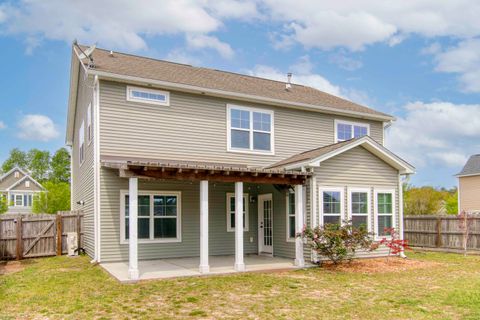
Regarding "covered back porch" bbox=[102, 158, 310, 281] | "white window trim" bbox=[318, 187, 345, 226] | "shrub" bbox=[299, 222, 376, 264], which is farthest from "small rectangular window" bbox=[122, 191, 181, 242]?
"white window trim" bbox=[318, 187, 345, 226]

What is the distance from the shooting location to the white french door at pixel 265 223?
14.0 m

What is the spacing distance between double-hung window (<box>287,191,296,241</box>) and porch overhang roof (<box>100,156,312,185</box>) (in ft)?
3.73

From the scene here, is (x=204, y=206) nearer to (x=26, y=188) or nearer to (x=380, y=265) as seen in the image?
(x=380, y=265)

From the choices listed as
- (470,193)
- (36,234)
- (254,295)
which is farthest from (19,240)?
(470,193)

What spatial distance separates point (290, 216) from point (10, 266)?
28.2 ft

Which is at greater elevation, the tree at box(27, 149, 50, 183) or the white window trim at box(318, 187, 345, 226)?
the tree at box(27, 149, 50, 183)

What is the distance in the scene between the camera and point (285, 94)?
1605cm

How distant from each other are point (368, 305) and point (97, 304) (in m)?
4.65

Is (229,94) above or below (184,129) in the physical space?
above

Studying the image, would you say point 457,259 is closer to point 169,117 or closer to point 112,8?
point 169,117

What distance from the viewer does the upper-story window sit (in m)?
16.4

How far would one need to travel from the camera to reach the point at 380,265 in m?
11.8

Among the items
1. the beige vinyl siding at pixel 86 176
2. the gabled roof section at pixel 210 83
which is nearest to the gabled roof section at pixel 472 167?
the gabled roof section at pixel 210 83

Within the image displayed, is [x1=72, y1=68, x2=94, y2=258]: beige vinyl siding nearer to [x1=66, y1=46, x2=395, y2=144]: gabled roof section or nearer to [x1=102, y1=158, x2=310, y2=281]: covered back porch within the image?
[x1=66, y1=46, x2=395, y2=144]: gabled roof section
